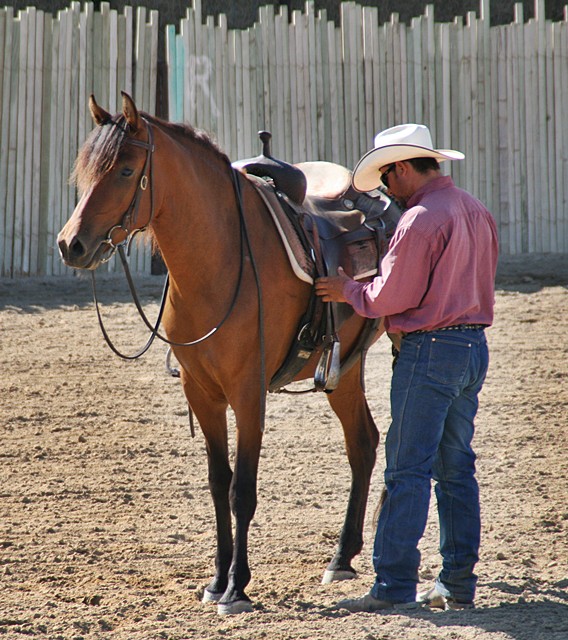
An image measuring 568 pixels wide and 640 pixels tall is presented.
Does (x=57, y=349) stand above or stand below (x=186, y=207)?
below

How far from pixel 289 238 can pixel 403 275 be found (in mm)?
960

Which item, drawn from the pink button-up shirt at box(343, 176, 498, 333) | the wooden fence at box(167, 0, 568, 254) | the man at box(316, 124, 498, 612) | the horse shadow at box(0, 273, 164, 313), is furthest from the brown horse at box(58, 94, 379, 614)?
the wooden fence at box(167, 0, 568, 254)

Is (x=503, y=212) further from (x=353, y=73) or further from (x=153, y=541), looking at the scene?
(x=153, y=541)

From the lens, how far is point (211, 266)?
4336 millimetres

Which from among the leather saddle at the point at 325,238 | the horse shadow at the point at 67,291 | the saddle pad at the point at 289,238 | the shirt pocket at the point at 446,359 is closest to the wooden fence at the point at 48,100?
the horse shadow at the point at 67,291

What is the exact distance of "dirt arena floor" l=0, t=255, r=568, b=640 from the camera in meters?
4.00

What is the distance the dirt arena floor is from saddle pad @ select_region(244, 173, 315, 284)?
152 cm

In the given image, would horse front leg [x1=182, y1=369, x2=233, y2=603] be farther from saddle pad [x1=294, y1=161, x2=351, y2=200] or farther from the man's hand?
saddle pad [x1=294, y1=161, x2=351, y2=200]

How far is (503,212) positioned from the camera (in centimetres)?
1108

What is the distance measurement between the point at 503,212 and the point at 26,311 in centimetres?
550

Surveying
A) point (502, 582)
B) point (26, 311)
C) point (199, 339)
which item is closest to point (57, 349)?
point (26, 311)

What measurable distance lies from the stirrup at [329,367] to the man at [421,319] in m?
0.66

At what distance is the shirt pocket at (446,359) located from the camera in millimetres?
3809

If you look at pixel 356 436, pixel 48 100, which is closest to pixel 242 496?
pixel 356 436
